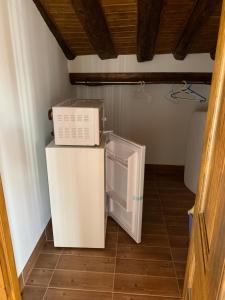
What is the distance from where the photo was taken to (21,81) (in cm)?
175

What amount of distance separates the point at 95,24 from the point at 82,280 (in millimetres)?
2035

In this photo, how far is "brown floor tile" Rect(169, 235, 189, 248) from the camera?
225 centimetres

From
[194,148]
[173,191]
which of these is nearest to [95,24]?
[194,148]

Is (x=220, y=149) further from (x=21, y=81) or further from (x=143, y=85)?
(x=143, y=85)

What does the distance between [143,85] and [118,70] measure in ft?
1.26

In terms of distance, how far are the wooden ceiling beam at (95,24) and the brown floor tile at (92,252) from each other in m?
1.91

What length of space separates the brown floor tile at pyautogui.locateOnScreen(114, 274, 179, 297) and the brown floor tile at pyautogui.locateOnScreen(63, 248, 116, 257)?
0.24 m

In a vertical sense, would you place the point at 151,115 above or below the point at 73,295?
above

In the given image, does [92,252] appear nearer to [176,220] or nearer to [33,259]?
[33,259]

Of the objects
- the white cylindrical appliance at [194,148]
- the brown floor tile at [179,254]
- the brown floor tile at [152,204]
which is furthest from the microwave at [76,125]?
the white cylindrical appliance at [194,148]

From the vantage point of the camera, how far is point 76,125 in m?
1.89

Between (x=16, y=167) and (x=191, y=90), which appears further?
(x=191, y=90)

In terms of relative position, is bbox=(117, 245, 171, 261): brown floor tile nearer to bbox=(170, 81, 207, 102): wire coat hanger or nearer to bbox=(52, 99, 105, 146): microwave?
bbox=(52, 99, 105, 146): microwave

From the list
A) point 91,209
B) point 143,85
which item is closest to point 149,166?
point 143,85
